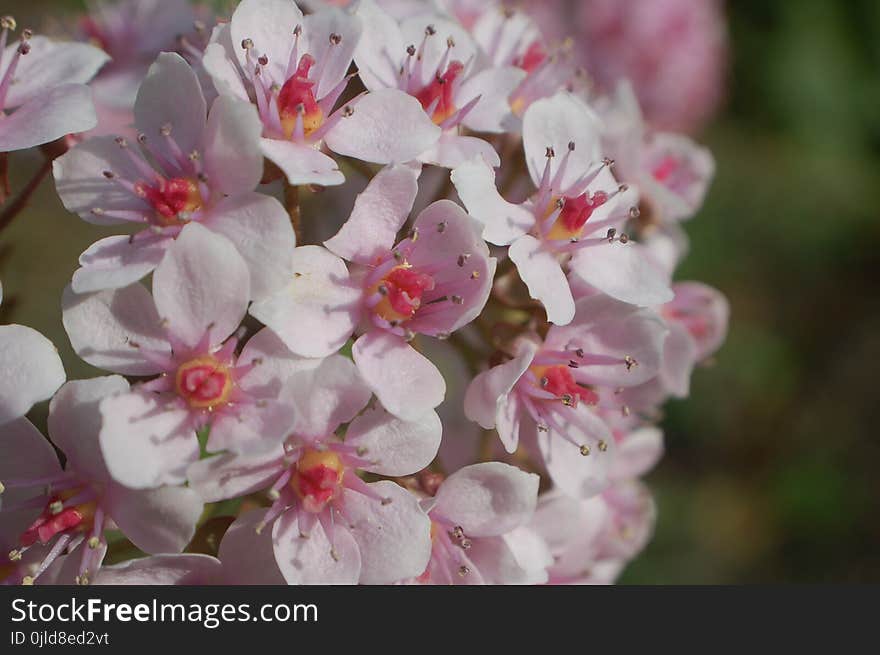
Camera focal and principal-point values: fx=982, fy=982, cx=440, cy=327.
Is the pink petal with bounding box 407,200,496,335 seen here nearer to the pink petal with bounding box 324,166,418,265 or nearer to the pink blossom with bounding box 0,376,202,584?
the pink petal with bounding box 324,166,418,265

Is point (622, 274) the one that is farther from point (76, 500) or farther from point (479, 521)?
point (76, 500)

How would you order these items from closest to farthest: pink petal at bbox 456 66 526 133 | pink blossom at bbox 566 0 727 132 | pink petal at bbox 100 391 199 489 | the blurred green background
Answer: pink petal at bbox 100 391 199 489 → pink petal at bbox 456 66 526 133 → pink blossom at bbox 566 0 727 132 → the blurred green background

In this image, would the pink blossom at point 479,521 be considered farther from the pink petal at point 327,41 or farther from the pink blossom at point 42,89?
the pink blossom at point 42,89

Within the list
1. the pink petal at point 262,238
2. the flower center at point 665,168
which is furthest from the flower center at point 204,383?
the flower center at point 665,168

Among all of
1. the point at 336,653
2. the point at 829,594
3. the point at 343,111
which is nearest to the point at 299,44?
the point at 343,111

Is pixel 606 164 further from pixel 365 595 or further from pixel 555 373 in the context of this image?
pixel 365 595

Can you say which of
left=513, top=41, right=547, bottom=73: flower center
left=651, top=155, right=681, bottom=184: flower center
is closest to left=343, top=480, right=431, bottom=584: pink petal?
left=513, top=41, right=547, bottom=73: flower center
